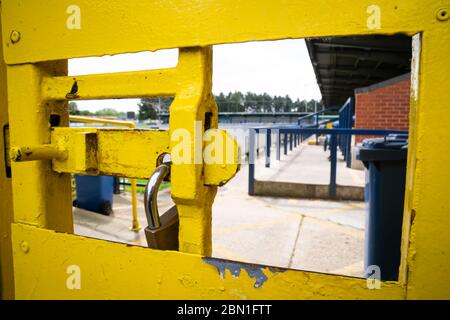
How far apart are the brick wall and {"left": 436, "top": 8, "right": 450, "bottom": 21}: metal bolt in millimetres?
7050

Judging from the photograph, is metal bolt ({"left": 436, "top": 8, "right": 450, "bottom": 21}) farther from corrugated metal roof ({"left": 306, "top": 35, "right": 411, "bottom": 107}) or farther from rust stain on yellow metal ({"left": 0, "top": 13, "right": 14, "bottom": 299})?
corrugated metal roof ({"left": 306, "top": 35, "right": 411, "bottom": 107})

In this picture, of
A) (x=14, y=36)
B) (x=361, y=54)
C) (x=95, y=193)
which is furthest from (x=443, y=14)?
(x=361, y=54)

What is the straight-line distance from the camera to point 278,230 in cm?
352

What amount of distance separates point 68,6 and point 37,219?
70 centimetres

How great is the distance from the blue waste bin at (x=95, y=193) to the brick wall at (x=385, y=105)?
639 cm

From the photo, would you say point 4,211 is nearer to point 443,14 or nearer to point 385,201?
point 443,14

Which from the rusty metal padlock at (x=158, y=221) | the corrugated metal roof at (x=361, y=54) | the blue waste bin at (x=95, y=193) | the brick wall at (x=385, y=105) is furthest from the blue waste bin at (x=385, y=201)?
the brick wall at (x=385, y=105)

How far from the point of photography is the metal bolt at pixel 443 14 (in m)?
0.55

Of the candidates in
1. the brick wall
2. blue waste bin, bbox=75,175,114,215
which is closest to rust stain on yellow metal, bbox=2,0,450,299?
blue waste bin, bbox=75,175,114,215

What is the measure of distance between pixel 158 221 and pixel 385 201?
1470 mm

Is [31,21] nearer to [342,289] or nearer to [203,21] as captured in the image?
[203,21]
